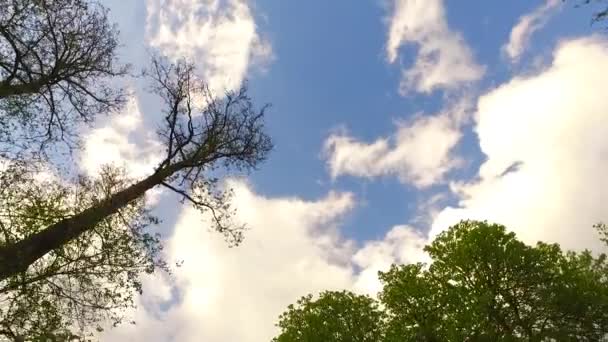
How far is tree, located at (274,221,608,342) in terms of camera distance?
94.1 feet

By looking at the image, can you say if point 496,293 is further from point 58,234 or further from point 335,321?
point 58,234

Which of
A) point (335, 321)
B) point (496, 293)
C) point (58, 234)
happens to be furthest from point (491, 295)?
point (58, 234)

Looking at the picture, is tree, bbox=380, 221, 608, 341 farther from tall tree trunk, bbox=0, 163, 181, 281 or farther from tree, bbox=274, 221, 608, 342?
tall tree trunk, bbox=0, 163, 181, 281

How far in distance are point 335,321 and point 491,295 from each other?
10643mm

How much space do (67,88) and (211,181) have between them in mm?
6688

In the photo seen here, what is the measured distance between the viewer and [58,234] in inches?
536

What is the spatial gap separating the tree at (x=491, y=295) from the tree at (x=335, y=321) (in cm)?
49

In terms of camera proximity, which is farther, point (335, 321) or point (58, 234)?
point (335, 321)

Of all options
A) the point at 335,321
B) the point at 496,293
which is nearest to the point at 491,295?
the point at 496,293

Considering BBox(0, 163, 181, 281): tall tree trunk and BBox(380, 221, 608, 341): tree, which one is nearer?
BBox(0, 163, 181, 281): tall tree trunk

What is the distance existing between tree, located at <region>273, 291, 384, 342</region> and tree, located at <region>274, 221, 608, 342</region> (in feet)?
1.62

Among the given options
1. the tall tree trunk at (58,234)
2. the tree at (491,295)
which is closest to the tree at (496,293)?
the tree at (491,295)

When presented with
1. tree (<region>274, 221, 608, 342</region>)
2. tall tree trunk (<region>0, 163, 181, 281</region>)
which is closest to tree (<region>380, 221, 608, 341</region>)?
tree (<region>274, 221, 608, 342</region>)

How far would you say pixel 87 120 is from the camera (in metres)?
17.0
